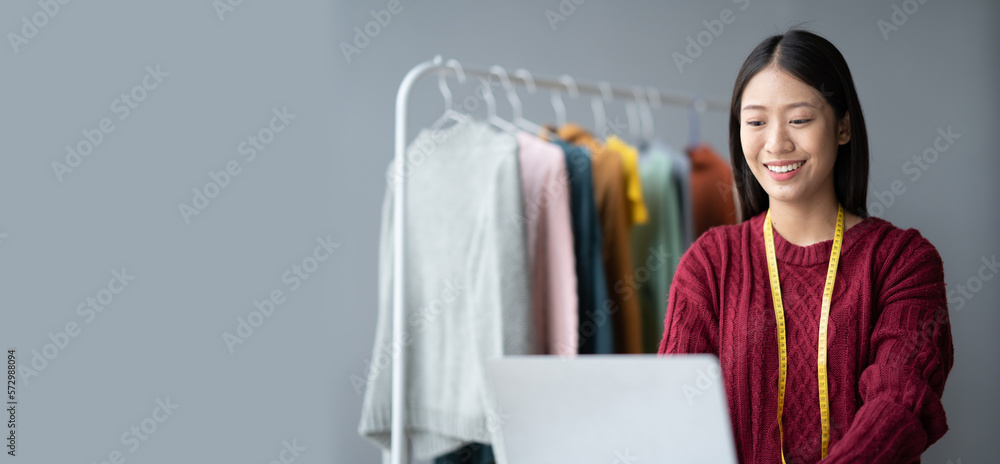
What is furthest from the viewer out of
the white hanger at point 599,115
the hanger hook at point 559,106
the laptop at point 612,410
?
the white hanger at point 599,115

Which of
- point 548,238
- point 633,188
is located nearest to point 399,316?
point 548,238

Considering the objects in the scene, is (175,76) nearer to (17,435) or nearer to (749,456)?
(17,435)

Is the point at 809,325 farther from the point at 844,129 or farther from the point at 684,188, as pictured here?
the point at 684,188

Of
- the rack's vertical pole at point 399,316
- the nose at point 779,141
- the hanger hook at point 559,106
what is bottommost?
the rack's vertical pole at point 399,316

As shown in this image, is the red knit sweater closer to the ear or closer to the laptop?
the ear

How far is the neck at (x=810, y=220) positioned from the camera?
1.16m

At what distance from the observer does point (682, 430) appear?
0.89m

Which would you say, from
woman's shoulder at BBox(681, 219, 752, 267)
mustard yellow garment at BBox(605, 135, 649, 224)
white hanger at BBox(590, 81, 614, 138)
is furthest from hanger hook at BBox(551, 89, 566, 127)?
woman's shoulder at BBox(681, 219, 752, 267)

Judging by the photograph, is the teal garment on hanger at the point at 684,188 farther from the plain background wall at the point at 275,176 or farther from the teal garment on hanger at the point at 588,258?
the plain background wall at the point at 275,176

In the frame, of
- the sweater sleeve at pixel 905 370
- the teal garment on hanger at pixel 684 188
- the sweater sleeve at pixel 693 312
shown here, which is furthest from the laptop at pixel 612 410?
the teal garment on hanger at pixel 684 188

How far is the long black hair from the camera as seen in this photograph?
110 centimetres

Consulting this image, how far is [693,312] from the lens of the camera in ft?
3.89

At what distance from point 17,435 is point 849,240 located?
1.81 m

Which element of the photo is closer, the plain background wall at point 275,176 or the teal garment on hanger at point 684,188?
the plain background wall at point 275,176
